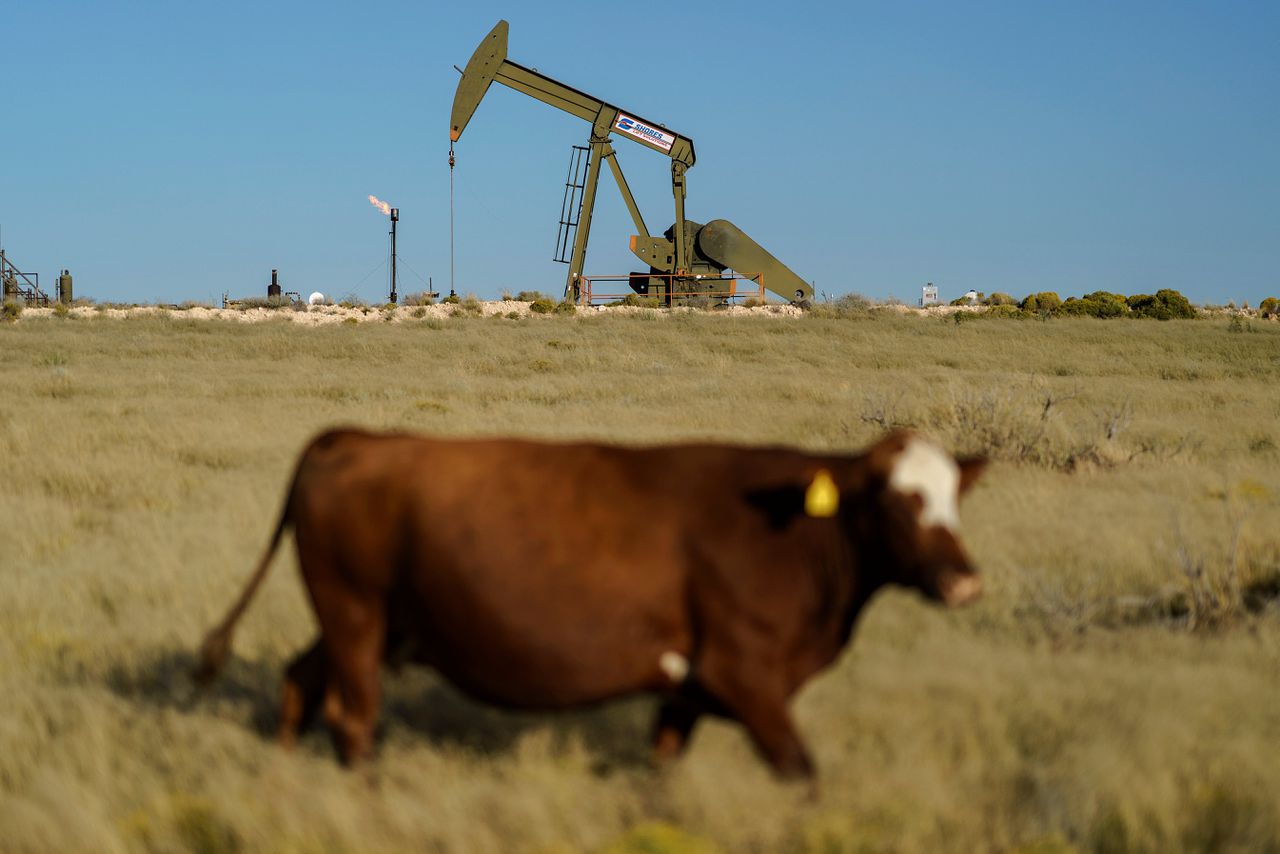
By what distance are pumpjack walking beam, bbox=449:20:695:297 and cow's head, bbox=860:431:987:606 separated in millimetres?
31481

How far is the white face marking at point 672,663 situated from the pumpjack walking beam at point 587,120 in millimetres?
31482

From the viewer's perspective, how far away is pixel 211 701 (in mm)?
4496

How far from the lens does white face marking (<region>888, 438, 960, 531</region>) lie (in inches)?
125

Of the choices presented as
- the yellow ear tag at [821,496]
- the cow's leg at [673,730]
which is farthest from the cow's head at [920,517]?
the cow's leg at [673,730]

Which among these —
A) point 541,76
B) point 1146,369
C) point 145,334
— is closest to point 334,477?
point 1146,369

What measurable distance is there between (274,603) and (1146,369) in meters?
19.1

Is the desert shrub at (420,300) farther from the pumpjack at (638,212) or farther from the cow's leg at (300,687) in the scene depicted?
the cow's leg at (300,687)

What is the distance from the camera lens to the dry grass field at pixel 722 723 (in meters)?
3.46

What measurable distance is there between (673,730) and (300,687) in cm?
126

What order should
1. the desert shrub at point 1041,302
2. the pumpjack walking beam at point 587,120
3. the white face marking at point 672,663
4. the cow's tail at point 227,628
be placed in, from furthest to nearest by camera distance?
the desert shrub at point 1041,302
the pumpjack walking beam at point 587,120
the cow's tail at point 227,628
the white face marking at point 672,663

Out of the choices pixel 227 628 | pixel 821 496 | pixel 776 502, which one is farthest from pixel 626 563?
pixel 227 628

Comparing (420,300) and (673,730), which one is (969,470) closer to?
(673,730)

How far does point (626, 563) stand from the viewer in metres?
3.24

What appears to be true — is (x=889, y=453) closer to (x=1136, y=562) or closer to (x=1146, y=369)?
(x=1136, y=562)
